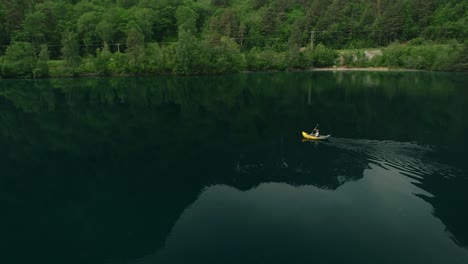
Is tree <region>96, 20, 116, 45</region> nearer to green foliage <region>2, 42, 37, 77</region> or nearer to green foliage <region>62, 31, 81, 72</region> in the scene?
green foliage <region>62, 31, 81, 72</region>

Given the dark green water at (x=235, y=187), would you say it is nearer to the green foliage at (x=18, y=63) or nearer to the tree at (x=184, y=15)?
the green foliage at (x=18, y=63)

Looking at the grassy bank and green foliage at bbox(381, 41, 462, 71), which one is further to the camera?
green foliage at bbox(381, 41, 462, 71)

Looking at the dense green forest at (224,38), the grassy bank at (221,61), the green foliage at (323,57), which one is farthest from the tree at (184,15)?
the green foliage at (323,57)

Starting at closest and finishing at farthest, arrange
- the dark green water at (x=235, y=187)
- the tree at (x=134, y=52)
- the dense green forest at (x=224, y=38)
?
the dark green water at (x=235, y=187)
the dense green forest at (x=224, y=38)
the tree at (x=134, y=52)

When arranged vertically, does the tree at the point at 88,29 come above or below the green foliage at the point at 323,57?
above

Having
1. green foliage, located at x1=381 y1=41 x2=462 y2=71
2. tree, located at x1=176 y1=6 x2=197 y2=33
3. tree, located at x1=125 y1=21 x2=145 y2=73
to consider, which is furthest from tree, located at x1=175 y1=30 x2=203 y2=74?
green foliage, located at x1=381 y1=41 x2=462 y2=71

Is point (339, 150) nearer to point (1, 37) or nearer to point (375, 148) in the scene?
point (375, 148)

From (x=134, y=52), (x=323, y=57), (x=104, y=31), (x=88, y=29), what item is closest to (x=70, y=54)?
(x=134, y=52)
